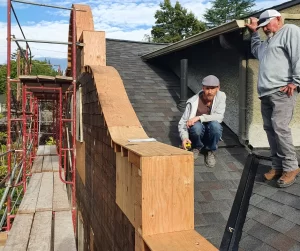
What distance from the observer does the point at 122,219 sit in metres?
3.18

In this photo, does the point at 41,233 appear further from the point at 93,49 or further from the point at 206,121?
the point at 93,49

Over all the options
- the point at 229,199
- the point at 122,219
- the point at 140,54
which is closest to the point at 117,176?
the point at 122,219

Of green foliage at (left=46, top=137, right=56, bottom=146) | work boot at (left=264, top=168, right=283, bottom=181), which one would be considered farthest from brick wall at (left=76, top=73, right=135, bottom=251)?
green foliage at (left=46, top=137, right=56, bottom=146)

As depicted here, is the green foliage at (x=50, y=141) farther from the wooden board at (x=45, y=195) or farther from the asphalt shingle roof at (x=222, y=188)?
the asphalt shingle roof at (x=222, y=188)

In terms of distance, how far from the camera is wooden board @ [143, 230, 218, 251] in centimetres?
207

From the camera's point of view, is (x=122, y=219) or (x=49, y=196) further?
(x=49, y=196)

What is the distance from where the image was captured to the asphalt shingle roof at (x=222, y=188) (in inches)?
98.2

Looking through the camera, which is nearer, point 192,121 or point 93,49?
point 192,121

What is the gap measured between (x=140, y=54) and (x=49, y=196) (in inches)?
178

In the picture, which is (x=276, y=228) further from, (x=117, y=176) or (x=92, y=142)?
(x=92, y=142)

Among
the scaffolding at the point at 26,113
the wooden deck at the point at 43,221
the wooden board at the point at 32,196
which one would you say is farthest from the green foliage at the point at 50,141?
the wooden deck at the point at 43,221

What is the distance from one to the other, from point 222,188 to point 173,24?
125 ft

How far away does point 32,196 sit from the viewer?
19.8 feet

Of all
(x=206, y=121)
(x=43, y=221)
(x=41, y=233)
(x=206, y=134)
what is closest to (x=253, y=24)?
(x=206, y=121)
